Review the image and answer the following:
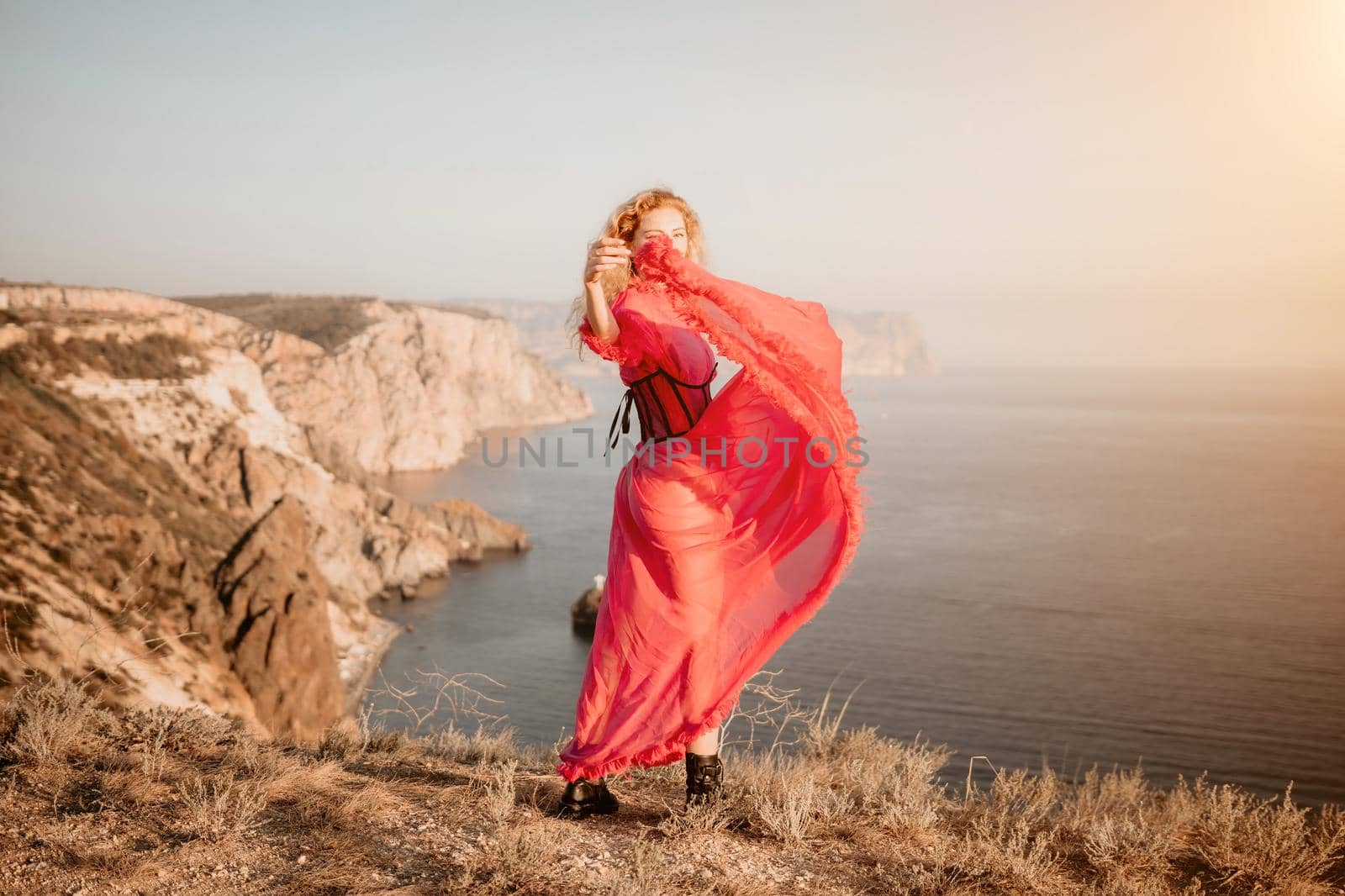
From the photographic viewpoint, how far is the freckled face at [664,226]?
3.45 m

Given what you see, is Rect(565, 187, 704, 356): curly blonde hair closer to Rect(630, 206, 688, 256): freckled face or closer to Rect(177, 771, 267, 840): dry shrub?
Rect(630, 206, 688, 256): freckled face

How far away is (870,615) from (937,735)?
14954 millimetres

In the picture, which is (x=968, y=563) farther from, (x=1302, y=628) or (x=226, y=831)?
(x=226, y=831)

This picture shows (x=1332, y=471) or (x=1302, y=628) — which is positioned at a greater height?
(x=1332, y=471)

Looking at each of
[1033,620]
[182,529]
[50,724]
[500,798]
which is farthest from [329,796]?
[1033,620]

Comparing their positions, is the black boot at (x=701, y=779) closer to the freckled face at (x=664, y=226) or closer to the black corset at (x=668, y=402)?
the black corset at (x=668, y=402)

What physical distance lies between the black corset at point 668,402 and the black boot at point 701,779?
1281mm

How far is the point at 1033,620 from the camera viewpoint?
4966 cm

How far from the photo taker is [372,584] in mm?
50438

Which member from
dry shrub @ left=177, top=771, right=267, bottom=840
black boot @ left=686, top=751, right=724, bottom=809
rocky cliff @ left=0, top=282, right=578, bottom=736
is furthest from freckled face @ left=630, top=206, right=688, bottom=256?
rocky cliff @ left=0, top=282, right=578, bottom=736

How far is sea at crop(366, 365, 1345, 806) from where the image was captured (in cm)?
3562

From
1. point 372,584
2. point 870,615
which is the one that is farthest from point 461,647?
point 870,615

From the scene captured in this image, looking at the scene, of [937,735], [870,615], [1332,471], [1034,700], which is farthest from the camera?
[1332,471]

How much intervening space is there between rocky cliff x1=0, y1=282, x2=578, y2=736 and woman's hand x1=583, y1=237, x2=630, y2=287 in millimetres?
3243
